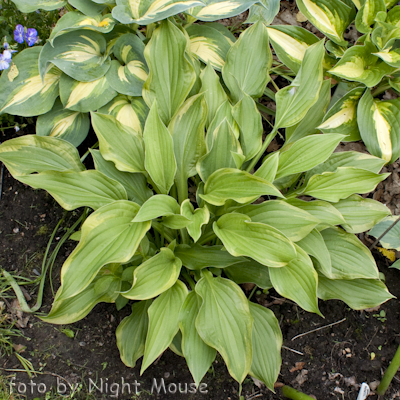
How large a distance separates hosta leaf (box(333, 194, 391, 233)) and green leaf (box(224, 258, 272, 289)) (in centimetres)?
43

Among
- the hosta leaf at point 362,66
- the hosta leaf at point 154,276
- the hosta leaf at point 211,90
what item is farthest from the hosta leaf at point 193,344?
the hosta leaf at point 362,66

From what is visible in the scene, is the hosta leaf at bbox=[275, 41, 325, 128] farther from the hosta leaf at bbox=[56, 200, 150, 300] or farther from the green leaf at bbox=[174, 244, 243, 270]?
the hosta leaf at bbox=[56, 200, 150, 300]

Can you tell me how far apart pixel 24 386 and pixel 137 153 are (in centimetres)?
127

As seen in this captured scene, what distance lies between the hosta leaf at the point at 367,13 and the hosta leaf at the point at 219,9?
0.58 metres

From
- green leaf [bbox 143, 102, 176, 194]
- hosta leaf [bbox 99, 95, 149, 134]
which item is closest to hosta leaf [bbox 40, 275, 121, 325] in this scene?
green leaf [bbox 143, 102, 176, 194]

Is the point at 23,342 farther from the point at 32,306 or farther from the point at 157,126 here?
the point at 157,126

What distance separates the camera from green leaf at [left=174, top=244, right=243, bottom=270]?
1.49 metres

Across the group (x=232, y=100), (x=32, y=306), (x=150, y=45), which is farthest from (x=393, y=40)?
(x=32, y=306)

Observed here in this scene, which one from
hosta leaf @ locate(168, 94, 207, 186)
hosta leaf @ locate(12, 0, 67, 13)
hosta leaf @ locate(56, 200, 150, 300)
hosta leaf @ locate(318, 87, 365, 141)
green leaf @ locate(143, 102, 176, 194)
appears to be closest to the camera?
hosta leaf @ locate(56, 200, 150, 300)

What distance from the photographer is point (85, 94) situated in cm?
169

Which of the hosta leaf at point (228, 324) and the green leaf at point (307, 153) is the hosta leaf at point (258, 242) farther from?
the green leaf at point (307, 153)

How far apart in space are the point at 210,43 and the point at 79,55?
692 mm

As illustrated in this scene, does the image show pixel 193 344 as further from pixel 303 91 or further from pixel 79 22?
pixel 79 22

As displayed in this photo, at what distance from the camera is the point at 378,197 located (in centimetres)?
206
